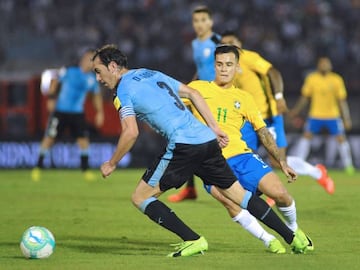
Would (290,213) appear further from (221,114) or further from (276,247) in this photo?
(221,114)

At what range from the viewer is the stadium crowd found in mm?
26188

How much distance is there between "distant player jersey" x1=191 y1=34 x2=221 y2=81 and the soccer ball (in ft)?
17.9

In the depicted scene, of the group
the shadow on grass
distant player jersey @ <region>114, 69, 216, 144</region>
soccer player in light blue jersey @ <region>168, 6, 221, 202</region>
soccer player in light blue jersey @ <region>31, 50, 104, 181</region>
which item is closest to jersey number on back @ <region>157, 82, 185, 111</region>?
distant player jersey @ <region>114, 69, 216, 144</region>

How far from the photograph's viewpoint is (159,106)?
846 cm

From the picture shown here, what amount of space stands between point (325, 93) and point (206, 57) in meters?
7.86

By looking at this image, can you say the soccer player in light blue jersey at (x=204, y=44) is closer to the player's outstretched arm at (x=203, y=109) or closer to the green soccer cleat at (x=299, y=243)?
the player's outstretched arm at (x=203, y=109)

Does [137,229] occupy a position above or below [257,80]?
below

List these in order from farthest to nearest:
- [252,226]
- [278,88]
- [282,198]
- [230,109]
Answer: [278,88] < [230,109] < [282,198] < [252,226]

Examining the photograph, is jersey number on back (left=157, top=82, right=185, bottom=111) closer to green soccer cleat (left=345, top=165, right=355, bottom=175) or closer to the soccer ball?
the soccer ball

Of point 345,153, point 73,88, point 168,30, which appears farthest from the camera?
point 168,30

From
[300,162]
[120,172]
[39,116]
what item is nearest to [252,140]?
[300,162]

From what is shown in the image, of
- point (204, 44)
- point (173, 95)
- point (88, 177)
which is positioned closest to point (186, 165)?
point (173, 95)

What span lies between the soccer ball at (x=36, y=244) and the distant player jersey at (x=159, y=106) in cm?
129

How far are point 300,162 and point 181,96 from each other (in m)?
5.36
